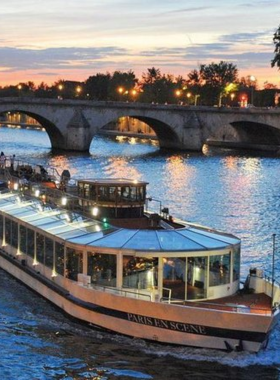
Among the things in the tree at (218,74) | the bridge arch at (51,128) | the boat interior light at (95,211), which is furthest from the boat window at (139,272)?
the tree at (218,74)

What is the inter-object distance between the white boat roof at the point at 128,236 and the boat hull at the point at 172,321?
4.00 feet

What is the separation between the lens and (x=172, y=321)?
17.0 m

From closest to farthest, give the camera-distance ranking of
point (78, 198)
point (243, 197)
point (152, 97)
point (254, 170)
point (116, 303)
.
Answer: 1. point (116, 303)
2. point (78, 198)
3. point (243, 197)
4. point (254, 170)
5. point (152, 97)

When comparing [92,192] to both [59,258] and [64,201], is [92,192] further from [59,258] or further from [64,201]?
[59,258]

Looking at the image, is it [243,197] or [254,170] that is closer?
[243,197]

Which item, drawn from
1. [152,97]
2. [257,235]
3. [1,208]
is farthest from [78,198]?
[152,97]

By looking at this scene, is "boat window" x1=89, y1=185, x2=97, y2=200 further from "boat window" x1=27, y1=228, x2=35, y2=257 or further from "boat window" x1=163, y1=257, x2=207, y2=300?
"boat window" x1=163, y1=257, x2=207, y2=300

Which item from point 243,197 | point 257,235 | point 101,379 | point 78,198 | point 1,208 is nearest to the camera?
point 101,379

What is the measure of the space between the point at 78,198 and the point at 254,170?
42.8 m

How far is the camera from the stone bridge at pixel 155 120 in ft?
273

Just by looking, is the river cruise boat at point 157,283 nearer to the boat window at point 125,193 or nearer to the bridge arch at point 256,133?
the boat window at point 125,193

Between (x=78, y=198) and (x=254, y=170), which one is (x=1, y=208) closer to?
(x=78, y=198)

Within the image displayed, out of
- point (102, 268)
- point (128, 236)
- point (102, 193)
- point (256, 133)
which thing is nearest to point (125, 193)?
point (102, 193)

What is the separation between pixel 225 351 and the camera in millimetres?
17031
